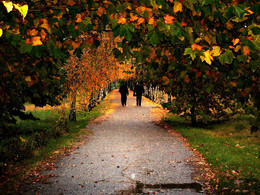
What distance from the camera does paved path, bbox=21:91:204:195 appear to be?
22.6 feet

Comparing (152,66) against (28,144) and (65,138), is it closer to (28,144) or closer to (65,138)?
(28,144)

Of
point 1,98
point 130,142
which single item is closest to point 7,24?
point 1,98

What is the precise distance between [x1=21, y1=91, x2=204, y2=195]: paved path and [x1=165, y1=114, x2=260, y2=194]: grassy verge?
70 cm

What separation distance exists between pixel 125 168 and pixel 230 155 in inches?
142

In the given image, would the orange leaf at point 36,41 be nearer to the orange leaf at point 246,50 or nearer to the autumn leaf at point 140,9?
the autumn leaf at point 140,9

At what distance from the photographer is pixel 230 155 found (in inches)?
386

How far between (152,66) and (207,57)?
1.83 meters

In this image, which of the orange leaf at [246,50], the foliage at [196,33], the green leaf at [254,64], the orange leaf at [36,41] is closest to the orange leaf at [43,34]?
the orange leaf at [36,41]

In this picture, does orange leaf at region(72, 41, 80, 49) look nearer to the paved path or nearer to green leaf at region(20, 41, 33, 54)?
green leaf at region(20, 41, 33, 54)

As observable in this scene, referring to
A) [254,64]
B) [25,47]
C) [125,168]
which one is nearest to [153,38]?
[25,47]

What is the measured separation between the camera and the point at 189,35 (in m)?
3.89

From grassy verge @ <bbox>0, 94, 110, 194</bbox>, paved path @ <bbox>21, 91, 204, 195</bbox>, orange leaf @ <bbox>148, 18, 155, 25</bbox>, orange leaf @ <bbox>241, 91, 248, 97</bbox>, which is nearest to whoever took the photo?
orange leaf @ <bbox>148, 18, 155, 25</bbox>

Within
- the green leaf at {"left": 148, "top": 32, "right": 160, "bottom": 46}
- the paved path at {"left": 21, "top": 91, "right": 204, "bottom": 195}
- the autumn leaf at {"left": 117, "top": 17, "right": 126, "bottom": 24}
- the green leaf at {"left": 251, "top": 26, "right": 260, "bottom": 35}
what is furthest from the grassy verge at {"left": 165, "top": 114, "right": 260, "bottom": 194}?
the autumn leaf at {"left": 117, "top": 17, "right": 126, "bottom": 24}

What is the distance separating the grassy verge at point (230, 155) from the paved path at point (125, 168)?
70 cm
